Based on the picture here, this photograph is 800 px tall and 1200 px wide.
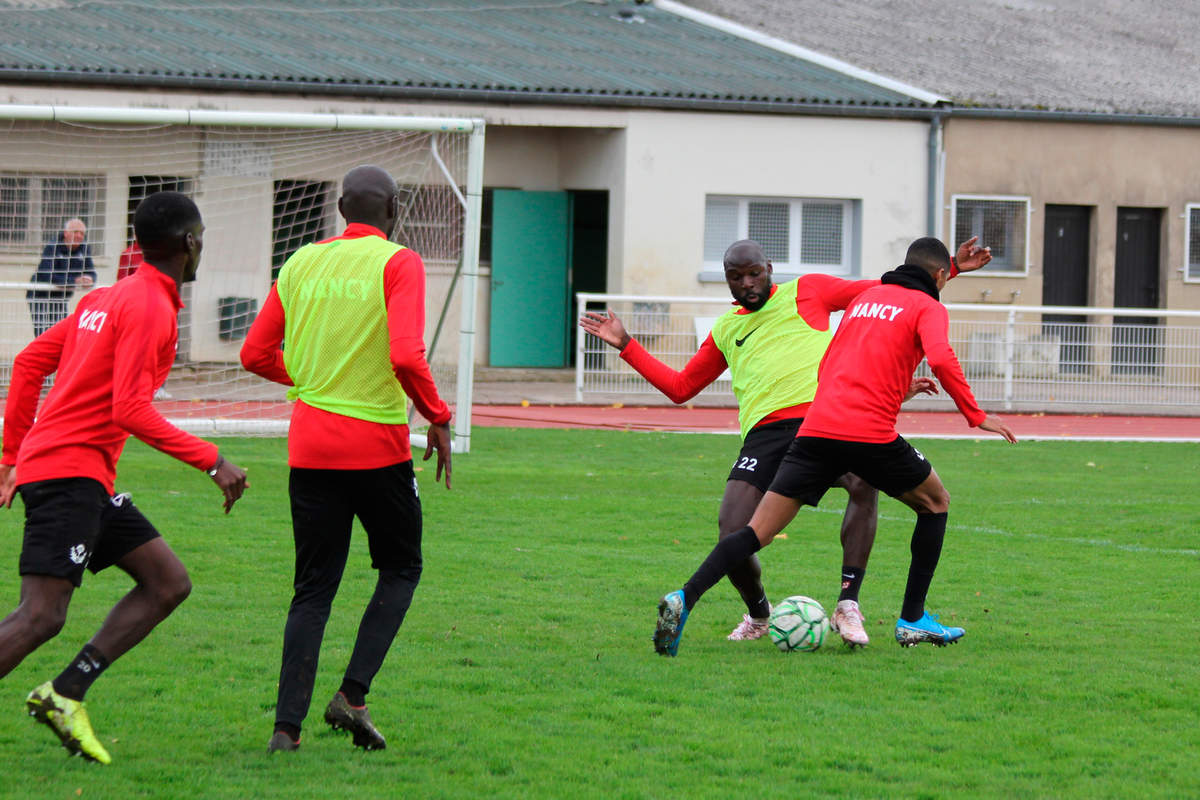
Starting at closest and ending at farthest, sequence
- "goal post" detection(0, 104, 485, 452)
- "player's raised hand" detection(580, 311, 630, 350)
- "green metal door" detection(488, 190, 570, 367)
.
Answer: "player's raised hand" detection(580, 311, 630, 350) → "goal post" detection(0, 104, 485, 452) → "green metal door" detection(488, 190, 570, 367)

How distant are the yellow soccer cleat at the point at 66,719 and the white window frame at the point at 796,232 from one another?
1948 cm

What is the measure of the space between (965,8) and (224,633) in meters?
26.0

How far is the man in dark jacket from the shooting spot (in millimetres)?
16266

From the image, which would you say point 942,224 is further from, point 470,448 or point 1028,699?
point 1028,699

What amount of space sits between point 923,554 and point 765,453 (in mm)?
854

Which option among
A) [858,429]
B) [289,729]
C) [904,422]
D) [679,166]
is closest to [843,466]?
[858,429]

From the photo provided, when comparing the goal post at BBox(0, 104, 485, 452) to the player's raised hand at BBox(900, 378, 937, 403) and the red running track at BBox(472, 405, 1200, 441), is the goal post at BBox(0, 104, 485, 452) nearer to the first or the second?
the red running track at BBox(472, 405, 1200, 441)

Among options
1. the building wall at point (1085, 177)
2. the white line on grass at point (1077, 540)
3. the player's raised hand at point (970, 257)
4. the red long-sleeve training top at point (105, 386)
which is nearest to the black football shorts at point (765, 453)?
the player's raised hand at point (970, 257)

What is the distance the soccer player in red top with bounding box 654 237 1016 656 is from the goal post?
27.2ft

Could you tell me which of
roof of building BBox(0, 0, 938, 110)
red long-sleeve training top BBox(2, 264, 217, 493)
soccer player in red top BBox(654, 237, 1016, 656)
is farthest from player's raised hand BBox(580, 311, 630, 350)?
roof of building BBox(0, 0, 938, 110)

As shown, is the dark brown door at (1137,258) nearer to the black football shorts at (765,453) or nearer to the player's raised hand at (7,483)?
the black football shorts at (765,453)

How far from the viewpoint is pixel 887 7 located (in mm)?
29969

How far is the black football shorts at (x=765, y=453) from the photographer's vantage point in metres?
7.48

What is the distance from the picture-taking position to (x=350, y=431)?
521 centimetres
